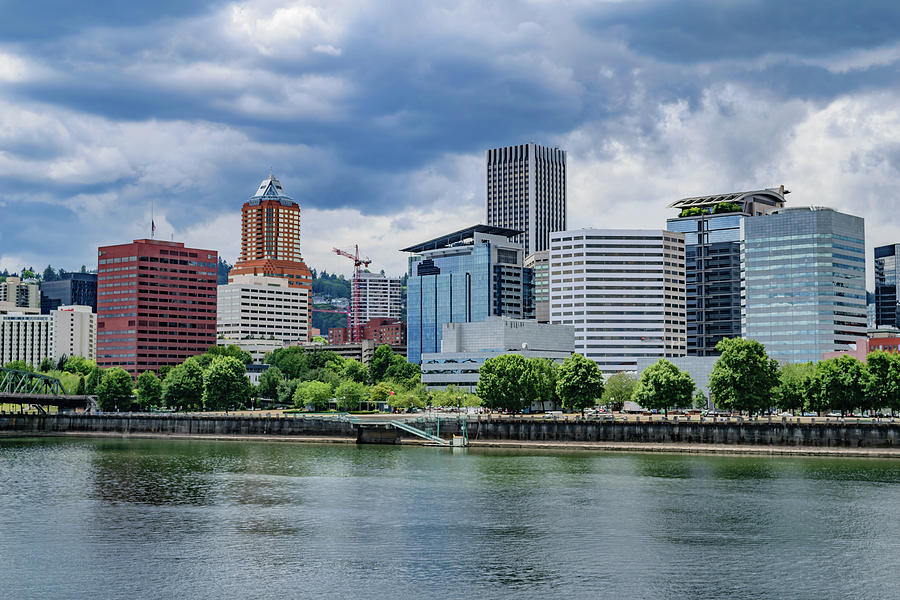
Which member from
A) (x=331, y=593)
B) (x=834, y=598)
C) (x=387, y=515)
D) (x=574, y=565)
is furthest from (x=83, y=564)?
(x=834, y=598)

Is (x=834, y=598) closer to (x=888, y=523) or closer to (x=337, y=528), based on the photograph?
(x=888, y=523)

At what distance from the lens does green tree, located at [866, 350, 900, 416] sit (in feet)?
559

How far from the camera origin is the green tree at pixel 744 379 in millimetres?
179625

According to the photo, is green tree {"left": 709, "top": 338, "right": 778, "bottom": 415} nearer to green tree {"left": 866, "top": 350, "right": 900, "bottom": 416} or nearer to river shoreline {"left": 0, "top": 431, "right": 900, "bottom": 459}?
green tree {"left": 866, "top": 350, "right": 900, "bottom": 416}

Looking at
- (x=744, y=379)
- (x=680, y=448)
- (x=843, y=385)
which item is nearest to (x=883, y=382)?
(x=843, y=385)

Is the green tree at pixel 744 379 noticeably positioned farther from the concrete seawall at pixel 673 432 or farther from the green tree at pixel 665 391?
the concrete seawall at pixel 673 432

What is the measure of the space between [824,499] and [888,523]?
13.4 metres

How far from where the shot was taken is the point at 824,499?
10319cm

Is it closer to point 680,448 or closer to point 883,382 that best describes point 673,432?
point 680,448

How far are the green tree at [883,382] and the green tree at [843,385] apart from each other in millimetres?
1202

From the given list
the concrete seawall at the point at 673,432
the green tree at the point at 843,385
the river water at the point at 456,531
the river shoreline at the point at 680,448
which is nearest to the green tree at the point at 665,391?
the concrete seawall at the point at 673,432

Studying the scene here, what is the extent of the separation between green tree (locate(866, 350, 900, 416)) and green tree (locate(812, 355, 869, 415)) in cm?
120

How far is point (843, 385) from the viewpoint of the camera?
175875 mm

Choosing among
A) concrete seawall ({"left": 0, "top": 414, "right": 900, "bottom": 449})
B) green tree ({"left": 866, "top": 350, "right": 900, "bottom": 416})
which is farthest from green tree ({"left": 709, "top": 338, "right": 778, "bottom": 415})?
green tree ({"left": 866, "top": 350, "right": 900, "bottom": 416})
